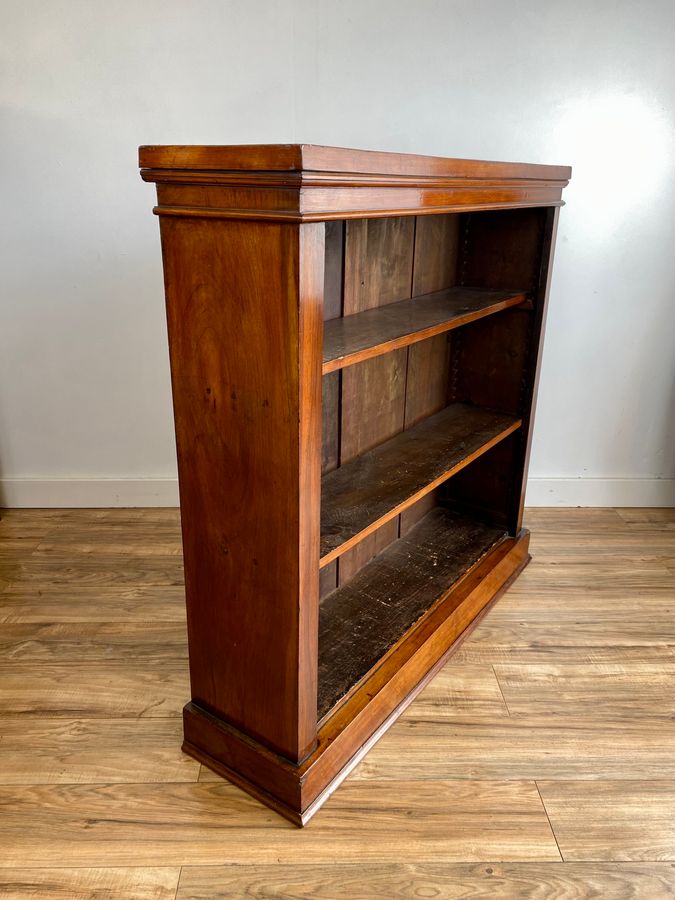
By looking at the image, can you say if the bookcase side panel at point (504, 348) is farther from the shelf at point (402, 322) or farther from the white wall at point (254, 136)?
the white wall at point (254, 136)

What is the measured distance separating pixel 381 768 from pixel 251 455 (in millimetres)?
830

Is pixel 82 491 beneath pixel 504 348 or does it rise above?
beneath

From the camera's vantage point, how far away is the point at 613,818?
1533 mm

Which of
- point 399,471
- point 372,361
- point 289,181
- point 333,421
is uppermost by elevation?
point 289,181

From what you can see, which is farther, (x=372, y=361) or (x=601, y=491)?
(x=601, y=491)

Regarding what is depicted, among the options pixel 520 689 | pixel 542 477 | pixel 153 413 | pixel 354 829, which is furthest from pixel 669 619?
pixel 153 413

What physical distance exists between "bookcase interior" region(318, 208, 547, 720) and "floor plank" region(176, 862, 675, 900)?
337 mm

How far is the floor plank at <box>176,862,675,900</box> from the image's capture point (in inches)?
53.4

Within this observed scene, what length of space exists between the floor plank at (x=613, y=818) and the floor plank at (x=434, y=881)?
0.12ft

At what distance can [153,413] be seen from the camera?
276 cm

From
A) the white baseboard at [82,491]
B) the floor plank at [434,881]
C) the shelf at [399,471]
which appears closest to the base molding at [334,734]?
the floor plank at [434,881]

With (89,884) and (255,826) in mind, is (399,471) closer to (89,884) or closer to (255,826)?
(255,826)

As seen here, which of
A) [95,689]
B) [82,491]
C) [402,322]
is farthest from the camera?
[82,491]

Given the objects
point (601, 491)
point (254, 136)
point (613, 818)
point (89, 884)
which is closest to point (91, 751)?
point (89, 884)
